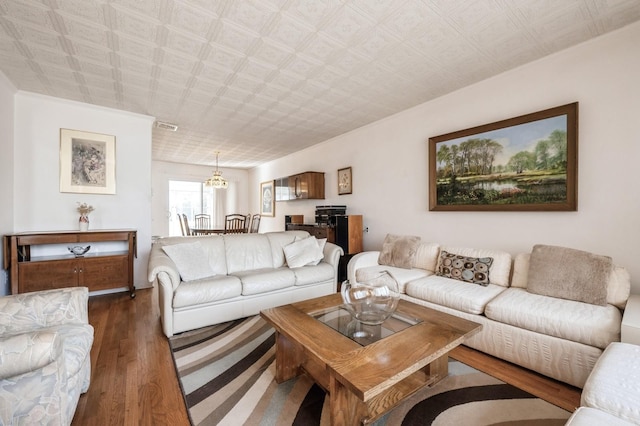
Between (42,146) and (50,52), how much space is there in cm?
165

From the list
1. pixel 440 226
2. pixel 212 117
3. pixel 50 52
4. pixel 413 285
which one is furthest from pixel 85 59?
pixel 440 226

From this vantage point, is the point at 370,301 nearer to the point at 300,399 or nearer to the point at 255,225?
the point at 300,399

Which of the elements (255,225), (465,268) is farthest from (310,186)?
(465,268)

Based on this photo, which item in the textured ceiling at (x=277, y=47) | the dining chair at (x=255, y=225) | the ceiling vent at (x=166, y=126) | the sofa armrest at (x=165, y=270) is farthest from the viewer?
the dining chair at (x=255, y=225)

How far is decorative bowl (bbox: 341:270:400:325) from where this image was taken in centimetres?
175

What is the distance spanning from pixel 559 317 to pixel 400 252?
1.61m

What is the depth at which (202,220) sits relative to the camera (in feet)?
25.5

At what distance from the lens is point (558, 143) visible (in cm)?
245

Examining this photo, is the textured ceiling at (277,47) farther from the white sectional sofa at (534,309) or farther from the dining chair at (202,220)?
the dining chair at (202,220)

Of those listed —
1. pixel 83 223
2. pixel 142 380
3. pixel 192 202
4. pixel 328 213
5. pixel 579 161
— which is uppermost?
pixel 579 161

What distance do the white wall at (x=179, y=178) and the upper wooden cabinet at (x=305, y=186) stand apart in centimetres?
294

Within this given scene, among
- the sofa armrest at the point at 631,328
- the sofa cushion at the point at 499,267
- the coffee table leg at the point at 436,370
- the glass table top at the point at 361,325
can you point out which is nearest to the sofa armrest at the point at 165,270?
the glass table top at the point at 361,325

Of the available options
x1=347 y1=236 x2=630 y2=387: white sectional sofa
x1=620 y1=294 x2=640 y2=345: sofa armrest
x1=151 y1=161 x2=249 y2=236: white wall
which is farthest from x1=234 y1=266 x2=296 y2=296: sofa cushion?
x1=151 y1=161 x2=249 y2=236: white wall

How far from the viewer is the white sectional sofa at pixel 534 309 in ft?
5.61
